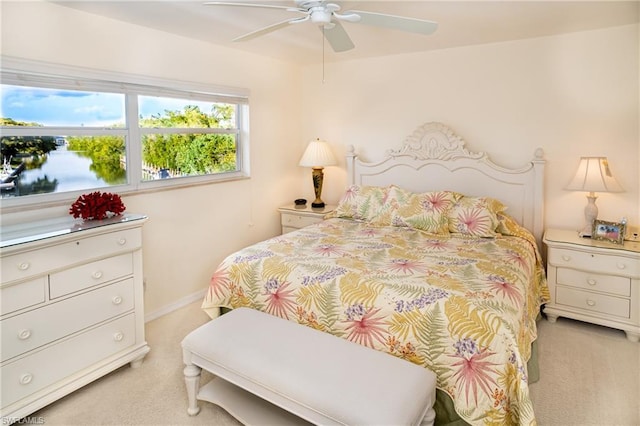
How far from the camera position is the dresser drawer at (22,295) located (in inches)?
76.9

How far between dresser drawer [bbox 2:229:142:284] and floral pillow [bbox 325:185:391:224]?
1.89 m

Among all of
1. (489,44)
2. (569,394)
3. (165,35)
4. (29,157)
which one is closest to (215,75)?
(165,35)

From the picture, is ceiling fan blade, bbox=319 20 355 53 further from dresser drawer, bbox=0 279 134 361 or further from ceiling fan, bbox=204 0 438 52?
dresser drawer, bbox=0 279 134 361

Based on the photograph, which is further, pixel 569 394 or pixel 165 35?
pixel 165 35

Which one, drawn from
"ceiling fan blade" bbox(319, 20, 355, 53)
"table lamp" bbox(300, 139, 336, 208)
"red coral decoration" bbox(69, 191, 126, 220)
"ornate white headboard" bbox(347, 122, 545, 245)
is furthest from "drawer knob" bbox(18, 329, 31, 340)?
"ornate white headboard" bbox(347, 122, 545, 245)

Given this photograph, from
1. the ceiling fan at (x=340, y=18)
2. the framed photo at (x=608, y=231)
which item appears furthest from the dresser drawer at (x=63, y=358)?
the framed photo at (x=608, y=231)

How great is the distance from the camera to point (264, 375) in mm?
1785

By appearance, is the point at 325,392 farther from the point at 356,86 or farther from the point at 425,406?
the point at 356,86

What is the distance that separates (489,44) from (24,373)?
4.02 meters

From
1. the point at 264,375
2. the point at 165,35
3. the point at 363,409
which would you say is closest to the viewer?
the point at 363,409

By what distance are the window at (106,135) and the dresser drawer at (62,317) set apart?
2.58ft

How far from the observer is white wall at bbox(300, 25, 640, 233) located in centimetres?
314

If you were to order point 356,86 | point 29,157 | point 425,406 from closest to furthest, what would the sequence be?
1. point 425,406
2. point 29,157
3. point 356,86

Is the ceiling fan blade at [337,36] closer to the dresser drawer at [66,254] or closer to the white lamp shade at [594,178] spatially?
the dresser drawer at [66,254]
